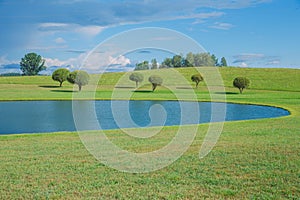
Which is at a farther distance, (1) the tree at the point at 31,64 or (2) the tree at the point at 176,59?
(1) the tree at the point at 31,64

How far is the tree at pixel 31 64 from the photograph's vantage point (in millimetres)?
122188

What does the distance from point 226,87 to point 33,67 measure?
7734cm

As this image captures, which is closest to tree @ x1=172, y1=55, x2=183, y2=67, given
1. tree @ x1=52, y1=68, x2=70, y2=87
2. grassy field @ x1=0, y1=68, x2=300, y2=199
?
grassy field @ x1=0, y1=68, x2=300, y2=199

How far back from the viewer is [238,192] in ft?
23.6

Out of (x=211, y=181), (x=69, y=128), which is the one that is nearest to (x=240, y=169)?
(x=211, y=181)

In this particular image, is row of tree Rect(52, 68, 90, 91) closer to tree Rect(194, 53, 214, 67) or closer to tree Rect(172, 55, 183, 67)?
tree Rect(194, 53, 214, 67)

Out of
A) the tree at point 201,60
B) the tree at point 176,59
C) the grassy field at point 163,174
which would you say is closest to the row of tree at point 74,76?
the tree at point 201,60

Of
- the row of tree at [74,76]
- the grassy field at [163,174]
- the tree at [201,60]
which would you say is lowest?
the grassy field at [163,174]

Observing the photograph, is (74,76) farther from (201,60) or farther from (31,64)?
(31,64)

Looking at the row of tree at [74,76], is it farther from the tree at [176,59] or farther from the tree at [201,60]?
the tree at [176,59]

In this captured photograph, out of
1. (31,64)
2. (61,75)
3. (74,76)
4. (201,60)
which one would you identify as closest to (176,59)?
(201,60)

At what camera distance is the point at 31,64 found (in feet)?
403

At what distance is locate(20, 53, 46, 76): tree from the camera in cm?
12219

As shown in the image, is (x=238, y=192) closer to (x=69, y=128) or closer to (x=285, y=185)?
(x=285, y=185)
